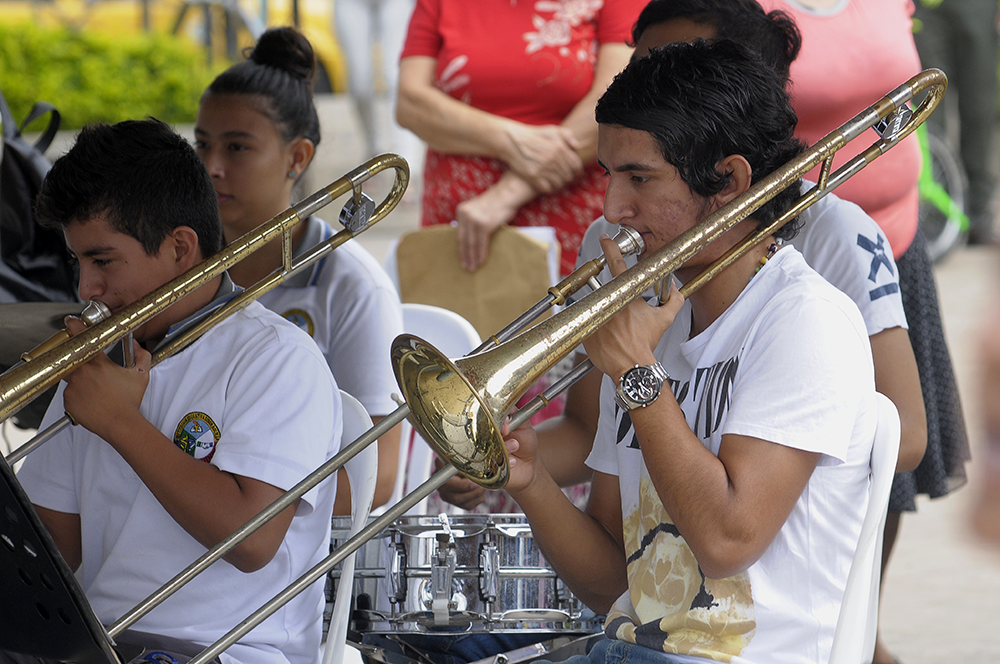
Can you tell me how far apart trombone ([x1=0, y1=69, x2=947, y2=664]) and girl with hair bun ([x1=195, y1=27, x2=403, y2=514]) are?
71 centimetres

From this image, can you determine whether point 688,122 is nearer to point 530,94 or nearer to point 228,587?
point 228,587

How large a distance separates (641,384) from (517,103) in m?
1.52

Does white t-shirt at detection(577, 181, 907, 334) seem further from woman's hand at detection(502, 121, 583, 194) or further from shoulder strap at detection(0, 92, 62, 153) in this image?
shoulder strap at detection(0, 92, 62, 153)

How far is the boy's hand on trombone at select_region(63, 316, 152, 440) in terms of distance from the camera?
141cm

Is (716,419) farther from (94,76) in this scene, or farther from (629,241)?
(94,76)

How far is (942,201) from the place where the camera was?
6816mm

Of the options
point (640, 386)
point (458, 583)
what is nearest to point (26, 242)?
point (458, 583)

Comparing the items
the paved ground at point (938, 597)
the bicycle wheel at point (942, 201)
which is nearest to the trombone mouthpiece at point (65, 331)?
the paved ground at point (938, 597)

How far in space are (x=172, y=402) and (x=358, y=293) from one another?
65 centimetres

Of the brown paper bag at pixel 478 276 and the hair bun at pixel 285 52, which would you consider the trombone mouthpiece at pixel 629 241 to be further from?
the hair bun at pixel 285 52

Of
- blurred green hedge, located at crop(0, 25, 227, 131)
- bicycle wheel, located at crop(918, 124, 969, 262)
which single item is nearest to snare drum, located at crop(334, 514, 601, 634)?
bicycle wheel, located at crop(918, 124, 969, 262)

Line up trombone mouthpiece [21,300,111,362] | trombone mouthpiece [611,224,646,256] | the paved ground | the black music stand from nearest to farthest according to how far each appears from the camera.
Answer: the black music stand < trombone mouthpiece [21,300,111,362] < trombone mouthpiece [611,224,646,256] < the paved ground

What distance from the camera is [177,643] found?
148cm

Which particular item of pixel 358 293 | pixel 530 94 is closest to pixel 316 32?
pixel 530 94
